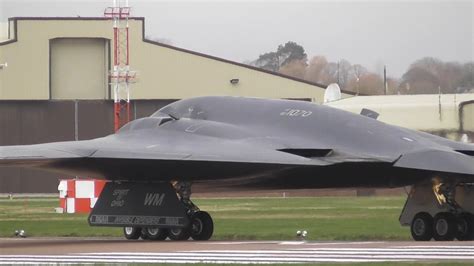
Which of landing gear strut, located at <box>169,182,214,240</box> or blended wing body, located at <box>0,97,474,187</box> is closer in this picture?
blended wing body, located at <box>0,97,474,187</box>

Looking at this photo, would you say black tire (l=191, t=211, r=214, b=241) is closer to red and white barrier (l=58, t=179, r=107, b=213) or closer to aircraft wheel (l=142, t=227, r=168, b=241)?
aircraft wheel (l=142, t=227, r=168, b=241)

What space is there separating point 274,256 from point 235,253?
1203 millimetres

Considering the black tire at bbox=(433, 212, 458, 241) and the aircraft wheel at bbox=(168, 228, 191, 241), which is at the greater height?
the black tire at bbox=(433, 212, 458, 241)

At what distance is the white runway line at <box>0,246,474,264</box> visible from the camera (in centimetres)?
1515

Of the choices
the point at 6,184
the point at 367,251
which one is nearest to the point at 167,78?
the point at 6,184

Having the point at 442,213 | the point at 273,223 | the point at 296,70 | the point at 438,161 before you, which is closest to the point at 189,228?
the point at 442,213

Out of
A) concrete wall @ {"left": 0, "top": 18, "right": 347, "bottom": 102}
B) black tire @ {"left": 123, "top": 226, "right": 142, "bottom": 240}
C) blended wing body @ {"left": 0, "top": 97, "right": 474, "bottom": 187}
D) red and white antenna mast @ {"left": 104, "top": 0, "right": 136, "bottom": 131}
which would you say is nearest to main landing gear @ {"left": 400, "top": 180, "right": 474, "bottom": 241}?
blended wing body @ {"left": 0, "top": 97, "right": 474, "bottom": 187}

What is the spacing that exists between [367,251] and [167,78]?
46858mm

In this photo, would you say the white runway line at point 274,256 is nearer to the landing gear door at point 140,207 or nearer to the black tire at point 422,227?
the black tire at point 422,227

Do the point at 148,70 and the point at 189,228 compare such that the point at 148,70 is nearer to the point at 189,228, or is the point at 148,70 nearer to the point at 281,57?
the point at 189,228

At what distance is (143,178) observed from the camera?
72.1 ft

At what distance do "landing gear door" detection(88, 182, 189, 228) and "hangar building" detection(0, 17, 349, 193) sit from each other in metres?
39.7

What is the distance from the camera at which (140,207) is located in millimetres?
22125

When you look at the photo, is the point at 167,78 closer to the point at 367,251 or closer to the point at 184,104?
the point at 184,104
